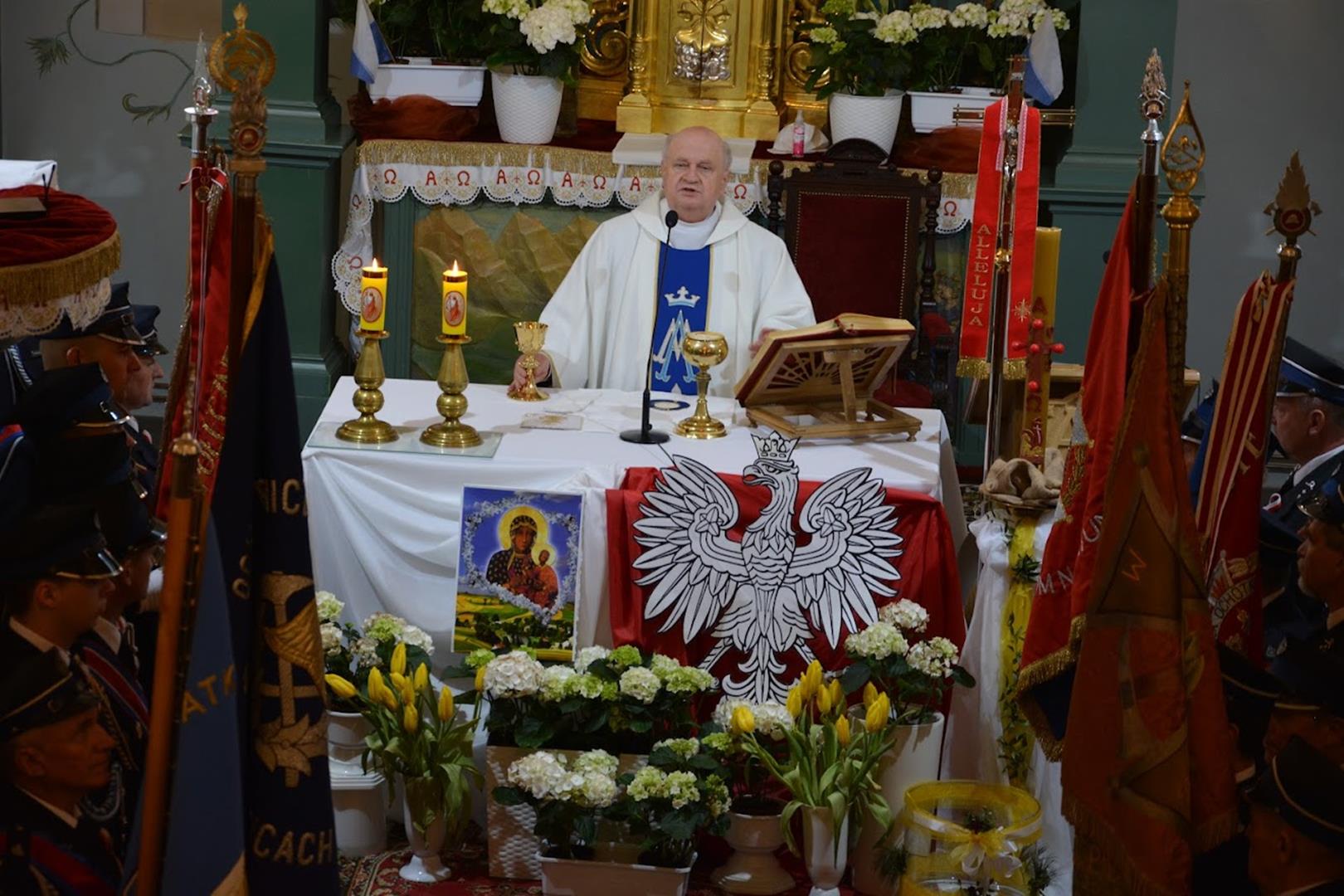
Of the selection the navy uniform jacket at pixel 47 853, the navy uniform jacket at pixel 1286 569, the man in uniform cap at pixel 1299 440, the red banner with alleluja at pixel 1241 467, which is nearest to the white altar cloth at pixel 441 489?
the man in uniform cap at pixel 1299 440

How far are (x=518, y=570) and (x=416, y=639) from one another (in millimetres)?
331

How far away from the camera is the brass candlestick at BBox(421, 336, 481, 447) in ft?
16.5

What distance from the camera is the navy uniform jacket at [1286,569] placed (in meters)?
3.84

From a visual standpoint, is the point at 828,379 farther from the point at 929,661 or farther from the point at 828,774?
the point at 828,774

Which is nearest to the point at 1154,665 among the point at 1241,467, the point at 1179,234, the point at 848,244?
the point at 1241,467

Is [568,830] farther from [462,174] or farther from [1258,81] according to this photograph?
[1258,81]

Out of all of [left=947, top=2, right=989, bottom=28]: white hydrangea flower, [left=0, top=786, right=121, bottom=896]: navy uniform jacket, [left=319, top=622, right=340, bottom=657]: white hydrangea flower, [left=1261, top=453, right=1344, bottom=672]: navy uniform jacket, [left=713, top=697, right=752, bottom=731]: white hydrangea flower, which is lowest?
[left=713, top=697, right=752, bottom=731]: white hydrangea flower

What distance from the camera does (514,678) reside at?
446 cm

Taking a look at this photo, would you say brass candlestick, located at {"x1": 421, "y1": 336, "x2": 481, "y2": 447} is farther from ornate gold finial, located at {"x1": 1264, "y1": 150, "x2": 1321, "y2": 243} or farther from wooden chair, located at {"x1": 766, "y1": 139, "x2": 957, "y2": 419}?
wooden chair, located at {"x1": 766, "y1": 139, "x2": 957, "y2": 419}

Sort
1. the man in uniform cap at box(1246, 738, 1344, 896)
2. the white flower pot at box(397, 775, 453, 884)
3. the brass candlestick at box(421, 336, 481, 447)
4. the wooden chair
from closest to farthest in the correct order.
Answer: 1. the man in uniform cap at box(1246, 738, 1344, 896)
2. the white flower pot at box(397, 775, 453, 884)
3. the brass candlestick at box(421, 336, 481, 447)
4. the wooden chair

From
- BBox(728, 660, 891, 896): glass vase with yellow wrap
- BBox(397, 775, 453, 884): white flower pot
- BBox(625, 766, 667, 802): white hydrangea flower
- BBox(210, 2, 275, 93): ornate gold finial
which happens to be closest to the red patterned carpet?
BBox(397, 775, 453, 884): white flower pot

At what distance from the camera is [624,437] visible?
5.22 m

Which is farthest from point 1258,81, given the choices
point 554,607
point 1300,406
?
point 554,607

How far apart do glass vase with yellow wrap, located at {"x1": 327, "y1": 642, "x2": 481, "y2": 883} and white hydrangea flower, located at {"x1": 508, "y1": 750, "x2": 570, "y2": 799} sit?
10.3 inches
